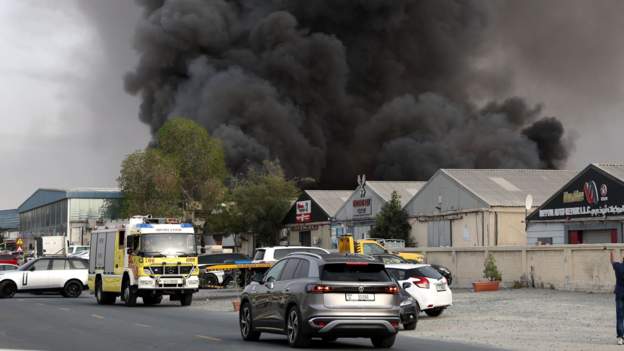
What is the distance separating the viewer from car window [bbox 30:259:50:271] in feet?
132

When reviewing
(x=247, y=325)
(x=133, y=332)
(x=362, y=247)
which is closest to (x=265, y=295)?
(x=247, y=325)

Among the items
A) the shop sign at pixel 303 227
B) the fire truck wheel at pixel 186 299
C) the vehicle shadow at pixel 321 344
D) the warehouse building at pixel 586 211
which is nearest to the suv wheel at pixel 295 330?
the vehicle shadow at pixel 321 344

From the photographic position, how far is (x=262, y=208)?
77875 millimetres

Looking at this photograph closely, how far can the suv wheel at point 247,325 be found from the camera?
19016mm

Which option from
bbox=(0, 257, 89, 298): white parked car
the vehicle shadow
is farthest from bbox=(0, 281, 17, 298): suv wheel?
the vehicle shadow

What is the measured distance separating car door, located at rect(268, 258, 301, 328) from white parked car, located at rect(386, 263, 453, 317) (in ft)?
28.3

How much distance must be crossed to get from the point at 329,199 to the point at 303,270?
57.4 m

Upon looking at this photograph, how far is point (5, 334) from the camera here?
20.8 meters

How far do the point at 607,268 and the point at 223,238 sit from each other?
186 feet

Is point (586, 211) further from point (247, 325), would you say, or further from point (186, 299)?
point (247, 325)

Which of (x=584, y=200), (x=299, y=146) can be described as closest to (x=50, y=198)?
(x=299, y=146)

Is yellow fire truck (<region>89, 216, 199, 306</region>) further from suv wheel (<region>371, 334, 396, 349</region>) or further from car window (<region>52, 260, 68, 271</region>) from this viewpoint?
suv wheel (<region>371, 334, 396, 349</region>)

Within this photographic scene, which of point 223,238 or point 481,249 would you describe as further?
point 223,238

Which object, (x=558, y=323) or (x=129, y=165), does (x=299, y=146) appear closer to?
(x=129, y=165)
